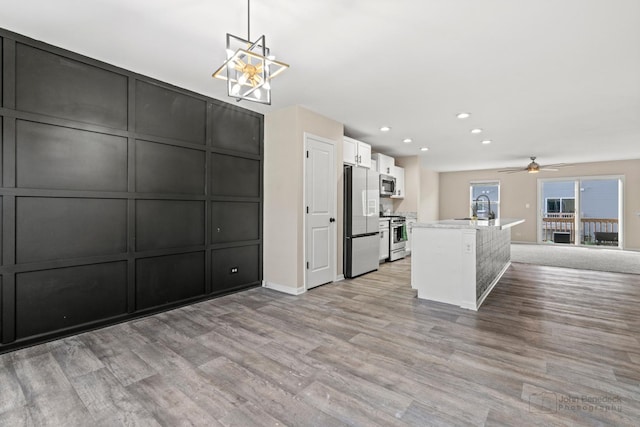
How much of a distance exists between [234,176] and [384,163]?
3694mm

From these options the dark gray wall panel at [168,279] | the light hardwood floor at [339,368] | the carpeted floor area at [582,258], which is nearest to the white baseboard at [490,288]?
A: the light hardwood floor at [339,368]

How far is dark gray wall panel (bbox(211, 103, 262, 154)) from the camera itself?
3799 millimetres

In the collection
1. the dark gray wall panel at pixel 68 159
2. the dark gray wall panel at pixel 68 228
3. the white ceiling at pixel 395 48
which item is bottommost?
the dark gray wall panel at pixel 68 228

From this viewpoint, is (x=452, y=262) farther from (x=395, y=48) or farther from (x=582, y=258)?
(x=582, y=258)

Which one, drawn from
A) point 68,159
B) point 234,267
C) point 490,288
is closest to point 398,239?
point 490,288

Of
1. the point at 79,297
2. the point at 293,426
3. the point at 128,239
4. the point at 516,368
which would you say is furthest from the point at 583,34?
the point at 79,297

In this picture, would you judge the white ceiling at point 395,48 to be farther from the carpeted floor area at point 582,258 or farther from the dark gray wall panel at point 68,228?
the carpeted floor area at point 582,258

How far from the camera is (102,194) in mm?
2826

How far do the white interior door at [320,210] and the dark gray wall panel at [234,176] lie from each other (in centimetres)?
75

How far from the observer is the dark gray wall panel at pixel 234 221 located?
3784 mm

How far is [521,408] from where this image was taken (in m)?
1.72

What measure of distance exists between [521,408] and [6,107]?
4080 millimetres

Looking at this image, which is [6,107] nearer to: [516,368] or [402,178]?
[516,368]

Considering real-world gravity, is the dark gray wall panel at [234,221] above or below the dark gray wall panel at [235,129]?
below
